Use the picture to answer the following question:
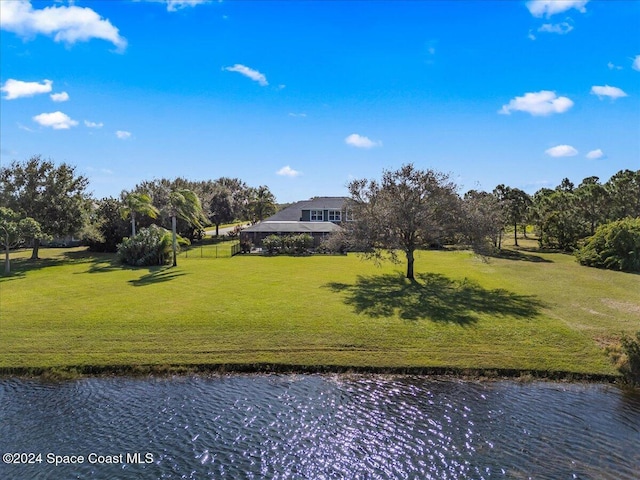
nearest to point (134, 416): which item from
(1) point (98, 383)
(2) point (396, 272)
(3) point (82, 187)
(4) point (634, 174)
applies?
(1) point (98, 383)

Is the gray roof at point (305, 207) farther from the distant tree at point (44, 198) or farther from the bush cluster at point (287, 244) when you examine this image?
the distant tree at point (44, 198)

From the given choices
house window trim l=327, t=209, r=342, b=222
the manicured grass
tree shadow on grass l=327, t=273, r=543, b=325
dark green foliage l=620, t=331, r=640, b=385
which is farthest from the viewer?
house window trim l=327, t=209, r=342, b=222

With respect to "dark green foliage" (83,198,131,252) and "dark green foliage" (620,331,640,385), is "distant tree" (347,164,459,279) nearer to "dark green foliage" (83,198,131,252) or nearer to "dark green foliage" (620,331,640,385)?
"dark green foliage" (620,331,640,385)

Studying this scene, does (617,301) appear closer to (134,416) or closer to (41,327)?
(134,416)

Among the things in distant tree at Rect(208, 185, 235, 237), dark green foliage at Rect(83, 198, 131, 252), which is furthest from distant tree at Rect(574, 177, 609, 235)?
dark green foliage at Rect(83, 198, 131, 252)

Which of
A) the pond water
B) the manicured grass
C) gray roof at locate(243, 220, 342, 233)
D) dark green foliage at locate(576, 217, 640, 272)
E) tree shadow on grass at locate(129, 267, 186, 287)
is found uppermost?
gray roof at locate(243, 220, 342, 233)

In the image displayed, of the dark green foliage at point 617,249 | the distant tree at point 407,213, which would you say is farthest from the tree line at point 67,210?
the dark green foliage at point 617,249
